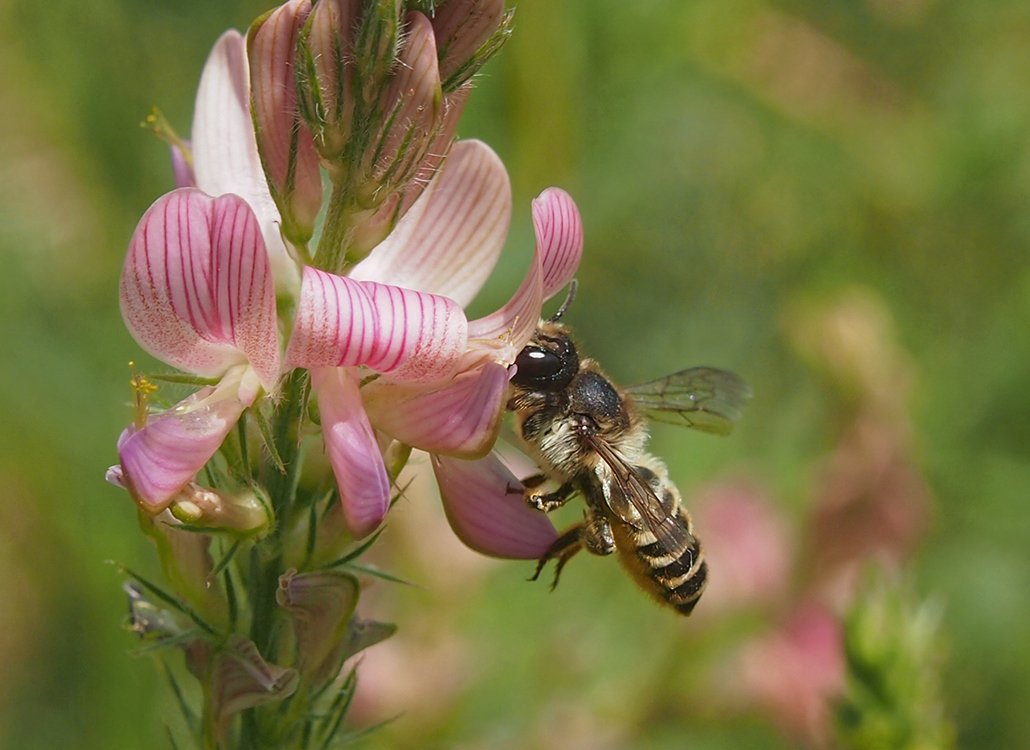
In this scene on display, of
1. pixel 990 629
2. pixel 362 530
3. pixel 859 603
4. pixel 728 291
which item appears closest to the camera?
pixel 362 530

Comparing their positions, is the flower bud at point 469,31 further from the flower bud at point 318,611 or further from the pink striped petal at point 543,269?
the flower bud at point 318,611

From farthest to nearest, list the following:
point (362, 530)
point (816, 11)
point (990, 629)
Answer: point (816, 11), point (990, 629), point (362, 530)

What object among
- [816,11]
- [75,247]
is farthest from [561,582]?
[816,11]

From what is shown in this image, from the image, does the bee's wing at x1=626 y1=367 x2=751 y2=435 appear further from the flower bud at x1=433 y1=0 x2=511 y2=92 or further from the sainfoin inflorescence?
the flower bud at x1=433 y1=0 x2=511 y2=92

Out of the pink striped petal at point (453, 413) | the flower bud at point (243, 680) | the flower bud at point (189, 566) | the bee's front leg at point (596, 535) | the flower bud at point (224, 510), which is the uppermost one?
the pink striped petal at point (453, 413)

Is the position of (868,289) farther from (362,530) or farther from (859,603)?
(362,530)

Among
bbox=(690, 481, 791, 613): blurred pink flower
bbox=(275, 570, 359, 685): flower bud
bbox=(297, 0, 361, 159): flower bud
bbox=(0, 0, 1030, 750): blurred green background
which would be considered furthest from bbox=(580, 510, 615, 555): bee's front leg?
bbox=(690, 481, 791, 613): blurred pink flower

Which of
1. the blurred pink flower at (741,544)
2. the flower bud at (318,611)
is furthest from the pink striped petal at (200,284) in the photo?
the blurred pink flower at (741,544)
